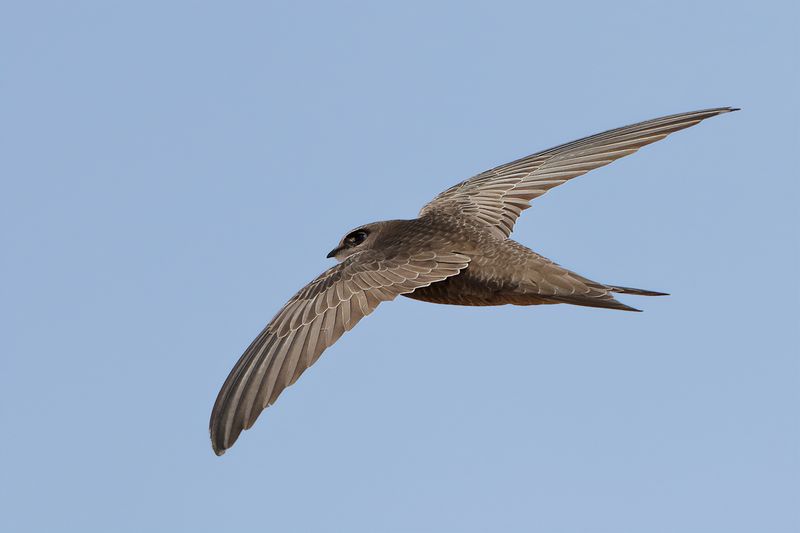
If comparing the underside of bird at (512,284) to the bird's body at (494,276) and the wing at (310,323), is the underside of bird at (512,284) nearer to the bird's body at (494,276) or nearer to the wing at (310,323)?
the bird's body at (494,276)

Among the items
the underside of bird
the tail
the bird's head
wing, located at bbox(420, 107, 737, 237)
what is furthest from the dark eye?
the tail

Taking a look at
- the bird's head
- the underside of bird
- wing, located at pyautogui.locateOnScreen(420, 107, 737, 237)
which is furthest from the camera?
wing, located at pyautogui.locateOnScreen(420, 107, 737, 237)

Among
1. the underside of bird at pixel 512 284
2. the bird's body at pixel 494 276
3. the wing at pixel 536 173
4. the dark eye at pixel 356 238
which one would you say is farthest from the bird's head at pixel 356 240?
the underside of bird at pixel 512 284

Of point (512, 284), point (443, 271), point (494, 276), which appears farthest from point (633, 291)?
point (443, 271)

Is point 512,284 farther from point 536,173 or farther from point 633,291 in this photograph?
point 536,173

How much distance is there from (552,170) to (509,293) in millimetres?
2197

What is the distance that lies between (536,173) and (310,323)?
3586mm

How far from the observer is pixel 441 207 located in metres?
10.3

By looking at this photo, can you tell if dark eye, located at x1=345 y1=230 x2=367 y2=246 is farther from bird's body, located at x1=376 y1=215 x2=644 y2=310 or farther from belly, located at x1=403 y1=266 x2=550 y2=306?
belly, located at x1=403 y1=266 x2=550 y2=306

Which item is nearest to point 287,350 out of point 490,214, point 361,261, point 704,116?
point 361,261

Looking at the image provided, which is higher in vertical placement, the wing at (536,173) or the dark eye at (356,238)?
the wing at (536,173)

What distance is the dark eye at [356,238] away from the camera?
9.88m

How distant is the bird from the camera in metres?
7.42

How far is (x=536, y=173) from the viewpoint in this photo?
413 inches
